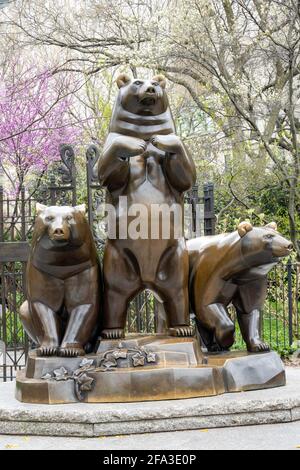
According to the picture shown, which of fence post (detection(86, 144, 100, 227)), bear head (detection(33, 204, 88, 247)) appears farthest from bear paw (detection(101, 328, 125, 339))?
fence post (detection(86, 144, 100, 227))

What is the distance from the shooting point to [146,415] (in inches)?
186

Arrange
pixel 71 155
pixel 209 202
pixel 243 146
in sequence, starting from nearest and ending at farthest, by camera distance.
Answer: pixel 71 155 < pixel 209 202 < pixel 243 146

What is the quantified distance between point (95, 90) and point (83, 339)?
1433 cm

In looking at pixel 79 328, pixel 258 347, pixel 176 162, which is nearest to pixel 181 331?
pixel 258 347

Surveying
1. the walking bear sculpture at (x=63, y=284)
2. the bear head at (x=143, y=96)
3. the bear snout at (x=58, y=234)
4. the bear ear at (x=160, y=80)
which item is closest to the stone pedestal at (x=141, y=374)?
the walking bear sculpture at (x=63, y=284)

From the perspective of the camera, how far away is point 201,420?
15.8ft

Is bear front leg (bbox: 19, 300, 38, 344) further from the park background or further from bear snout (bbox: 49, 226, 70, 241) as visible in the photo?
the park background

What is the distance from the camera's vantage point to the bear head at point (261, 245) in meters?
5.34

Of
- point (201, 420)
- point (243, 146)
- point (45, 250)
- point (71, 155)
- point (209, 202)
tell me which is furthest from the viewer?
point (243, 146)

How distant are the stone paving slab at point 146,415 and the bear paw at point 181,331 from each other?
559 millimetres

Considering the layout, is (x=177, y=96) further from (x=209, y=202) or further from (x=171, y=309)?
(x=171, y=309)

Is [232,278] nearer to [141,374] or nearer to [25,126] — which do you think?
[141,374]

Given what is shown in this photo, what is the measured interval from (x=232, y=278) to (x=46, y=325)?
4.45 feet

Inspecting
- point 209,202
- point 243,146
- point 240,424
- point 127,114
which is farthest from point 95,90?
point 240,424
